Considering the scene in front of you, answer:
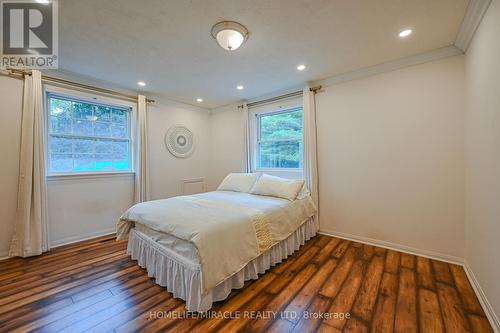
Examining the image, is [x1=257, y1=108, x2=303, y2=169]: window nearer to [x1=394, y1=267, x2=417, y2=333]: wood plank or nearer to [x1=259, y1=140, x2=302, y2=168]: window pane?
[x1=259, y1=140, x2=302, y2=168]: window pane

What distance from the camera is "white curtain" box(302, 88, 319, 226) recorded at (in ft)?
10.8

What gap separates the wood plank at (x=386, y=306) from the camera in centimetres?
146

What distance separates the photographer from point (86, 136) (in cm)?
320

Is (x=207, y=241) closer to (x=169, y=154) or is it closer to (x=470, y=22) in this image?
(x=169, y=154)

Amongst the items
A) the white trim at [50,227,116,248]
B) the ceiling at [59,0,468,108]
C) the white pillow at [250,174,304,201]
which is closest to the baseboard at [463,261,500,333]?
the white pillow at [250,174,304,201]

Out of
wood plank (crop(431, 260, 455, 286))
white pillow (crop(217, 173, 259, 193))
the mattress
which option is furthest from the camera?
white pillow (crop(217, 173, 259, 193))

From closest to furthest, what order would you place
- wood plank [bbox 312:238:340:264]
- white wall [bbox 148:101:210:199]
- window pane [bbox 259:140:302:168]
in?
wood plank [bbox 312:238:340:264], window pane [bbox 259:140:302:168], white wall [bbox 148:101:210:199]

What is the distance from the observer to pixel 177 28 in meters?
1.96

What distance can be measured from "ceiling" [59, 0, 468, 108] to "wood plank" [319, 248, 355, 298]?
2.50 m

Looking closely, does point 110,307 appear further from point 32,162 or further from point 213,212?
point 32,162

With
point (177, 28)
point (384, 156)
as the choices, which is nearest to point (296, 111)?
point (384, 156)

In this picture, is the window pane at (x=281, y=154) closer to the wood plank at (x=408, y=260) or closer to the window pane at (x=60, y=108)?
the wood plank at (x=408, y=260)

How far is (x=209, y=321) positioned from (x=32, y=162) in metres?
2.93

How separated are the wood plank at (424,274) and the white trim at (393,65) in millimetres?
2384
